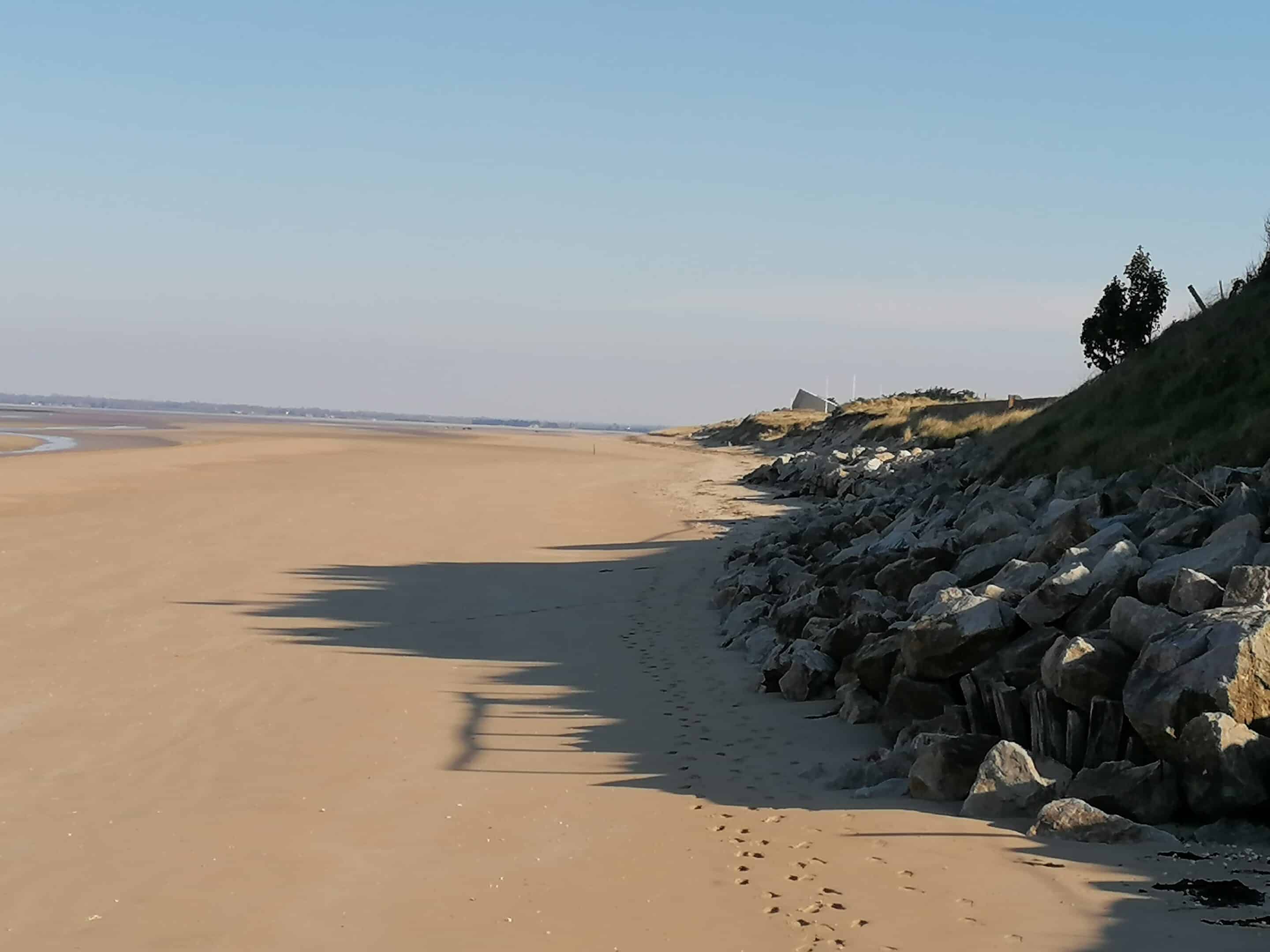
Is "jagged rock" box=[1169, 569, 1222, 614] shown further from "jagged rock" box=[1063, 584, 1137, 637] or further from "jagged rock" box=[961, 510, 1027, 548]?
"jagged rock" box=[961, 510, 1027, 548]

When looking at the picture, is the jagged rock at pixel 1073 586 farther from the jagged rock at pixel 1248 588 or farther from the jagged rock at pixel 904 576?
the jagged rock at pixel 904 576

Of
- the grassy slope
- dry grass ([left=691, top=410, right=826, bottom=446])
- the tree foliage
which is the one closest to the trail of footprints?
the grassy slope

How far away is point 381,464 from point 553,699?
98.9 feet

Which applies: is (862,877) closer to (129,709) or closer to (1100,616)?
(1100,616)

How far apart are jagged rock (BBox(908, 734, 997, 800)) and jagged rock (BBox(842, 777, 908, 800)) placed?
5 centimetres

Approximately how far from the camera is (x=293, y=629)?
11.9 m

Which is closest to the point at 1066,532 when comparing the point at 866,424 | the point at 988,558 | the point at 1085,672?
the point at 988,558

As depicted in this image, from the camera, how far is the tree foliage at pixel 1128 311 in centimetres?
3788

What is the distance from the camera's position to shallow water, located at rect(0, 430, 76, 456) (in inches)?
1517

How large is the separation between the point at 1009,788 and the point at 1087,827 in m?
0.48

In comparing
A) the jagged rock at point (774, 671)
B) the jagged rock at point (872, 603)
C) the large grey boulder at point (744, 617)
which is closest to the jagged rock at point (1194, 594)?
the jagged rock at point (872, 603)

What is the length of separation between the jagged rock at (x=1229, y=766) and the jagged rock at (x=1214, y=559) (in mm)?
1526

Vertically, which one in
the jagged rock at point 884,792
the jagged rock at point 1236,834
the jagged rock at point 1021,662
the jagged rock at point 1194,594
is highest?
the jagged rock at point 1194,594

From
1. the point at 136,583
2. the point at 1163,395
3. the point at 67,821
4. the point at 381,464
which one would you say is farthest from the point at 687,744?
the point at 381,464
